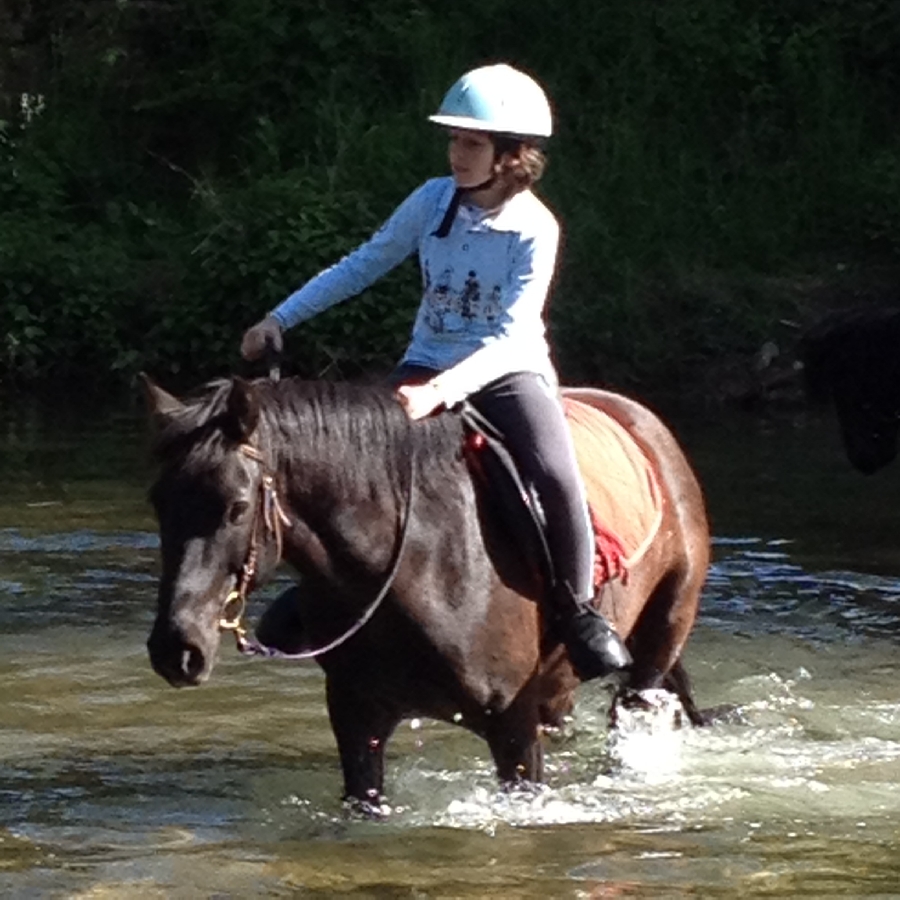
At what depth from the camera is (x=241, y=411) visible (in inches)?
236

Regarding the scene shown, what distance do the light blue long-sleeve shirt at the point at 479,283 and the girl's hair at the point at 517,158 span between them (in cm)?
8

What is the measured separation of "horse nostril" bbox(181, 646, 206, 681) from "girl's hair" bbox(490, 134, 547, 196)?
5.90 feet

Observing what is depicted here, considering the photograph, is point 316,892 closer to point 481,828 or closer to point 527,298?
point 481,828

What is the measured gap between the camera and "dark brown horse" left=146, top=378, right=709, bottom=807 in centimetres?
598

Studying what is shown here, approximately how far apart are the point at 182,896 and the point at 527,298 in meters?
2.06

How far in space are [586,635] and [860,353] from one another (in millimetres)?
3575

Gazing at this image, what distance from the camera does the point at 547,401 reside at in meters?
6.77

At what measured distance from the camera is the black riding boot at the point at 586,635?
6.78 metres

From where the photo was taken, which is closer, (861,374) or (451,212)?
(451,212)

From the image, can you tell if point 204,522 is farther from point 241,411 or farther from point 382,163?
point 382,163

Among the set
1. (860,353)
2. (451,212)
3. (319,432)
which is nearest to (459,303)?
(451,212)

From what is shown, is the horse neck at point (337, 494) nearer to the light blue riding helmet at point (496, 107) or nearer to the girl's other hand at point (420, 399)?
the girl's other hand at point (420, 399)

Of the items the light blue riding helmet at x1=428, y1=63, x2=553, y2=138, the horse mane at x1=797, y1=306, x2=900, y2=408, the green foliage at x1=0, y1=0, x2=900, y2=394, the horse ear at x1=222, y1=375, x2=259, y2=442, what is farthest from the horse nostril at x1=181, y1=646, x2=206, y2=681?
the green foliage at x1=0, y1=0, x2=900, y2=394

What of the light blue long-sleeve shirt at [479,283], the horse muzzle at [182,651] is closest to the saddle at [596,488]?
the light blue long-sleeve shirt at [479,283]
